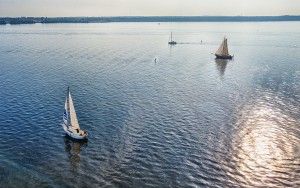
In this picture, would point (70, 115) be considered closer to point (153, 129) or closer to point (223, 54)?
point (153, 129)

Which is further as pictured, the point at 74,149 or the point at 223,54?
the point at 223,54

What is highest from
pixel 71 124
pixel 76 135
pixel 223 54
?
pixel 223 54

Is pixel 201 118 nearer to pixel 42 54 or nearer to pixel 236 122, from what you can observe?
pixel 236 122

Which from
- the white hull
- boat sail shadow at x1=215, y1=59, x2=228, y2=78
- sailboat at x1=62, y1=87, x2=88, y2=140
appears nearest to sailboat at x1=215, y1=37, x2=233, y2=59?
boat sail shadow at x1=215, y1=59, x2=228, y2=78

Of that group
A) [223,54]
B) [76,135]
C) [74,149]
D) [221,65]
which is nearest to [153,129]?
[76,135]

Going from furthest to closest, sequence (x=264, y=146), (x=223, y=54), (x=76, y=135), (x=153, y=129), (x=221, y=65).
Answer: (x=223, y=54)
(x=221, y=65)
(x=153, y=129)
(x=76, y=135)
(x=264, y=146)

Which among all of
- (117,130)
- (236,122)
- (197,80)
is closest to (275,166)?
(236,122)
